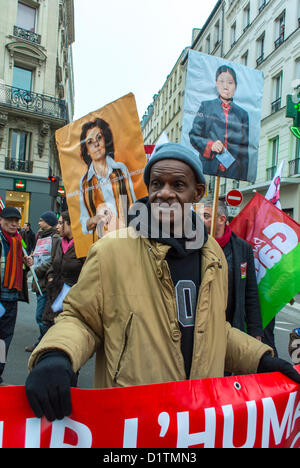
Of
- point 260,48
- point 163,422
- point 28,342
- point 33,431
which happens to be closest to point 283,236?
point 163,422

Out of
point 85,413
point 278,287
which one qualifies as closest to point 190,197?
point 85,413

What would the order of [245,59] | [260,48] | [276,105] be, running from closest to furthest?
1. [276,105]
2. [260,48]
3. [245,59]

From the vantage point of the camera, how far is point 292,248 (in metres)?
3.32

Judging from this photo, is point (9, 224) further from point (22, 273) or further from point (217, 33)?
point (217, 33)

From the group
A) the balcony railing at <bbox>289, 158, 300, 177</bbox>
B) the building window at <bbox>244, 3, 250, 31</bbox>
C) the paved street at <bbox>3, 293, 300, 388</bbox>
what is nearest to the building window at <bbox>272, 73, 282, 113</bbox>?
the balcony railing at <bbox>289, 158, 300, 177</bbox>

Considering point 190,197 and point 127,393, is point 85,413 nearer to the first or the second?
point 127,393

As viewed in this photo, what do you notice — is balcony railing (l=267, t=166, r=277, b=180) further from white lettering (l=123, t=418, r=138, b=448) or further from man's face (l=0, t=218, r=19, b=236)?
white lettering (l=123, t=418, r=138, b=448)

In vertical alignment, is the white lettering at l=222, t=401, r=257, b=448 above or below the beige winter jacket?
below

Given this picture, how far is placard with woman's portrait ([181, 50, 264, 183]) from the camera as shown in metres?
3.96

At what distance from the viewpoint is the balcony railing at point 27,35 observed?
20.7 metres

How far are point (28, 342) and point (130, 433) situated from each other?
434 centimetres

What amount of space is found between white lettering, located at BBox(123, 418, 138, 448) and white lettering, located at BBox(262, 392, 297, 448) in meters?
0.57

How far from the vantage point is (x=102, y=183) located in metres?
3.36

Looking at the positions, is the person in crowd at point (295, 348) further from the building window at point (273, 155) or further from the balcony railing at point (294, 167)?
the building window at point (273, 155)
